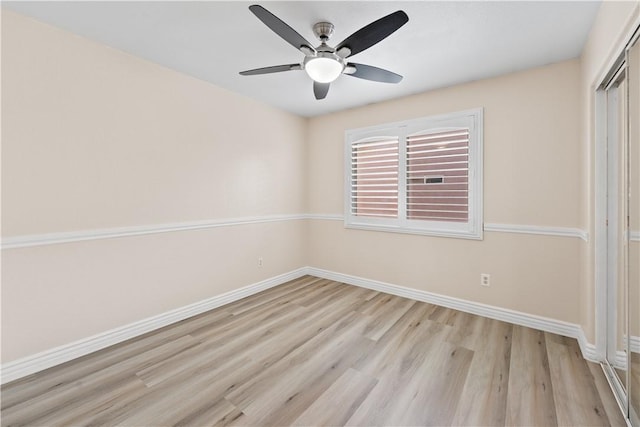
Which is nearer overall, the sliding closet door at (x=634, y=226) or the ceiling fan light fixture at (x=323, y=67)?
the sliding closet door at (x=634, y=226)

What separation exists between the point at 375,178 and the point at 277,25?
246 centimetres

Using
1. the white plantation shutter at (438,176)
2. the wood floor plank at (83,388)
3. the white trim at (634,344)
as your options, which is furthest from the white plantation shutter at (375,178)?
the wood floor plank at (83,388)

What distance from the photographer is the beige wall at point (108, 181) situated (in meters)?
1.94

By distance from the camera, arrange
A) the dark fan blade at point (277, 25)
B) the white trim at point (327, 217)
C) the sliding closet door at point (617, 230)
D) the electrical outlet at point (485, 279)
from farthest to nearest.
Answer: the white trim at point (327, 217) < the electrical outlet at point (485, 279) < the sliding closet door at point (617, 230) < the dark fan blade at point (277, 25)

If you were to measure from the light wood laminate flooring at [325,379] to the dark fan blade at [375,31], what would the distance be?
229 cm

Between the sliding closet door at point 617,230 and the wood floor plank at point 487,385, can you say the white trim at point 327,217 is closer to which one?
the wood floor plank at point 487,385

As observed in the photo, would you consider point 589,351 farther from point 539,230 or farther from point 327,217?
point 327,217

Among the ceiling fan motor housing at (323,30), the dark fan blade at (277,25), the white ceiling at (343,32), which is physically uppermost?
the white ceiling at (343,32)

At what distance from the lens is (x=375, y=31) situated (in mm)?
1694

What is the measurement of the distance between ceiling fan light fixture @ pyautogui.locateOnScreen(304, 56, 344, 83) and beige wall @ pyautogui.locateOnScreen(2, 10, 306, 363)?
1.57 m

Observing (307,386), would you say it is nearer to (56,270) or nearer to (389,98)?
(56,270)

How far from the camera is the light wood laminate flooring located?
163cm

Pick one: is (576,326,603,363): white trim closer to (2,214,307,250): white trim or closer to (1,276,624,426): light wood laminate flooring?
(1,276,624,426): light wood laminate flooring

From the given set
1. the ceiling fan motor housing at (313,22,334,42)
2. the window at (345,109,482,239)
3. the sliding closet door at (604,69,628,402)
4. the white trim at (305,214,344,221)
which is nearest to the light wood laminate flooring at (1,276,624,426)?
the sliding closet door at (604,69,628,402)
